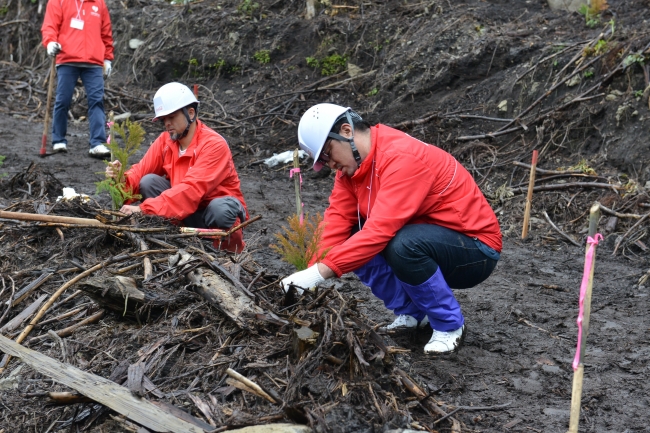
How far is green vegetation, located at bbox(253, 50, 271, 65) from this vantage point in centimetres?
1176

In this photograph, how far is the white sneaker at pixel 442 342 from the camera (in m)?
3.95

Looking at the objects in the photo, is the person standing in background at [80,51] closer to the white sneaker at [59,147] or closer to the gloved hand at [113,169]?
the white sneaker at [59,147]

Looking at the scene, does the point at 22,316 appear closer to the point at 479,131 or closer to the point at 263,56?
the point at 479,131

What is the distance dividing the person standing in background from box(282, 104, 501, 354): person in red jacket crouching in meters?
5.74

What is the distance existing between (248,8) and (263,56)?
1190 millimetres

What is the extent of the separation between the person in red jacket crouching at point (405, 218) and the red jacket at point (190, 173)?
1341 millimetres

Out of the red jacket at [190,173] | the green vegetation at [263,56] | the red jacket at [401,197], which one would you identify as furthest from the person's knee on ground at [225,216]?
the green vegetation at [263,56]

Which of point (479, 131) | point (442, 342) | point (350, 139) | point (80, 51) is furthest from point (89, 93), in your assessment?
point (442, 342)

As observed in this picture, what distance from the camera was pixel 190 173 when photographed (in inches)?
204

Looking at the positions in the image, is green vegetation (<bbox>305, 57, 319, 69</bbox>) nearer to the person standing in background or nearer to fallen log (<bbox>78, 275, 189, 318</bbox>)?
the person standing in background

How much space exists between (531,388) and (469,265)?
709mm

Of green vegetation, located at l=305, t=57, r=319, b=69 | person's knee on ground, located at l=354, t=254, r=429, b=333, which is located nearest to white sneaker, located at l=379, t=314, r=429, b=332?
person's knee on ground, located at l=354, t=254, r=429, b=333

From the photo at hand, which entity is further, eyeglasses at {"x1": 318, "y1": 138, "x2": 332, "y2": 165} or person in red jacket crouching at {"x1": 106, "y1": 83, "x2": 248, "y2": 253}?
person in red jacket crouching at {"x1": 106, "y1": 83, "x2": 248, "y2": 253}

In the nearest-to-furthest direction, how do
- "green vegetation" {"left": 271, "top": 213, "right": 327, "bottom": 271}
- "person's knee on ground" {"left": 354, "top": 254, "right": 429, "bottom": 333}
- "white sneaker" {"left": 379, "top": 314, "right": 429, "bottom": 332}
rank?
"green vegetation" {"left": 271, "top": 213, "right": 327, "bottom": 271}, "person's knee on ground" {"left": 354, "top": 254, "right": 429, "bottom": 333}, "white sneaker" {"left": 379, "top": 314, "right": 429, "bottom": 332}
